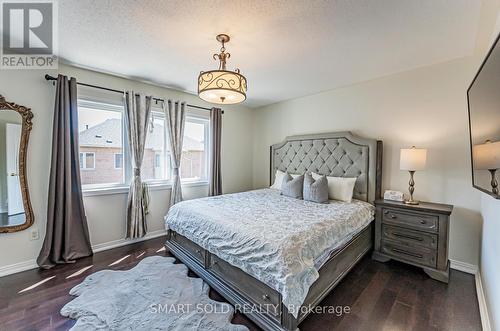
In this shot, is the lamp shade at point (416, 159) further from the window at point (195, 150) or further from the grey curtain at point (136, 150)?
the grey curtain at point (136, 150)

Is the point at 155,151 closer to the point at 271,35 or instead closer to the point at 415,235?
the point at 271,35

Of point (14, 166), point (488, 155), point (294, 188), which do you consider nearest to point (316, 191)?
point (294, 188)

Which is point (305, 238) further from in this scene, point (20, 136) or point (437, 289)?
point (20, 136)

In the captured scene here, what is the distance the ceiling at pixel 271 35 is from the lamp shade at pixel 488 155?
1.16m

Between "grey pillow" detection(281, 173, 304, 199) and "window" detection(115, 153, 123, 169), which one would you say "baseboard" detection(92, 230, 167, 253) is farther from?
"grey pillow" detection(281, 173, 304, 199)

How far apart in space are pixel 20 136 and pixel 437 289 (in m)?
4.80

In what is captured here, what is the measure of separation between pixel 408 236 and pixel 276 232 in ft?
6.00

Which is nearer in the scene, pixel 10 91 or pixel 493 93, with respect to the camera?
pixel 493 93

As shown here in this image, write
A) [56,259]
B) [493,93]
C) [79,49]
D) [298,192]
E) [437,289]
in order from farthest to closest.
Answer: [298,192] → [56,259] → [79,49] → [437,289] → [493,93]

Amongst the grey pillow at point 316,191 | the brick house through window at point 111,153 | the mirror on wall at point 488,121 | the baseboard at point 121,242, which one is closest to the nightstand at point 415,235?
the grey pillow at point 316,191

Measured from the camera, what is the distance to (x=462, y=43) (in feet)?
7.18

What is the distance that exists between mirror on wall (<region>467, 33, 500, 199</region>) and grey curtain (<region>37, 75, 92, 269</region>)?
377 cm

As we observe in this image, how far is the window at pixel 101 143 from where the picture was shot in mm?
2969

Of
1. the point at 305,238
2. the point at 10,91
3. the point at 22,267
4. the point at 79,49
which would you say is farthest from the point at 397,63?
the point at 22,267
